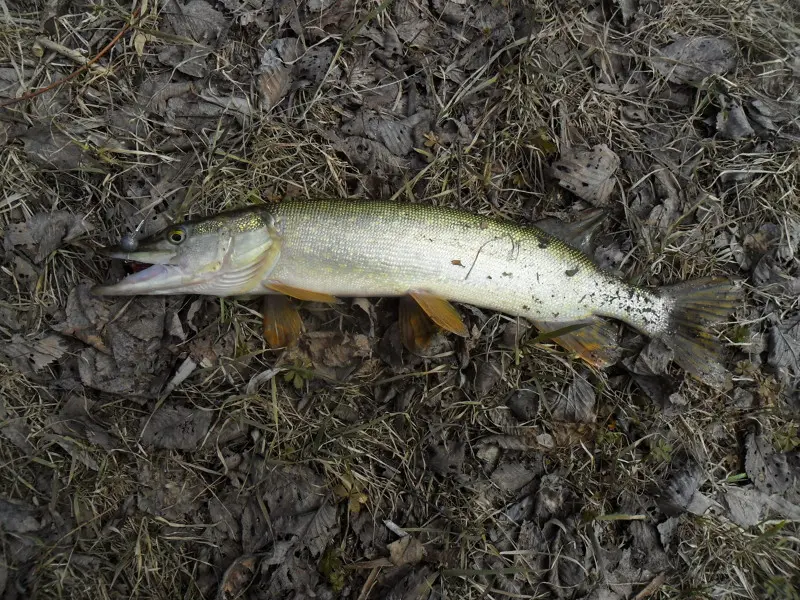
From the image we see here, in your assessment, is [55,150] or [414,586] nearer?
[414,586]

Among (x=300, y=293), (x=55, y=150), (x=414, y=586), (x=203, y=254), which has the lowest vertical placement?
(x=414, y=586)

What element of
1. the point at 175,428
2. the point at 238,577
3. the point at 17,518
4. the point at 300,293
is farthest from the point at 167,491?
the point at 300,293

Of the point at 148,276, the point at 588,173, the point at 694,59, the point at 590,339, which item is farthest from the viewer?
the point at 694,59

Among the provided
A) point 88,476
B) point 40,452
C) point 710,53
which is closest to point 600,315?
point 710,53

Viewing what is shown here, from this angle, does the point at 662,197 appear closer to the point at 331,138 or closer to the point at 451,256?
the point at 451,256

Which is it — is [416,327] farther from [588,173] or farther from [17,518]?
[17,518]
